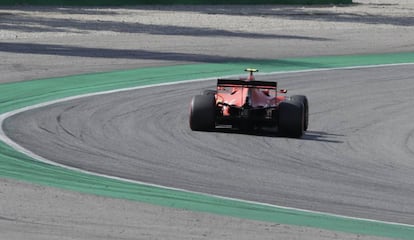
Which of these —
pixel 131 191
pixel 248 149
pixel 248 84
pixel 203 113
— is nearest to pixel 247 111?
pixel 248 84

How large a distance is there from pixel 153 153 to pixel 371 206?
11.3ft

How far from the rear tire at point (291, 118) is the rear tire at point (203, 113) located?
89cm

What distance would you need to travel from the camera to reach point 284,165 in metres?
14.2

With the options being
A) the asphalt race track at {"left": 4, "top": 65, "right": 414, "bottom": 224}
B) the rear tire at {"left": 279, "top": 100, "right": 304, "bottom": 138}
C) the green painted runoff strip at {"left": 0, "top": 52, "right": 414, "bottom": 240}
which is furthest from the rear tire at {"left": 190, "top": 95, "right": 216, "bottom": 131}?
the green painted runoff strip at {"left": 0, "top": 52, "right": 414, "bottom": 240}

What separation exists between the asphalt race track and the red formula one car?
0.17m

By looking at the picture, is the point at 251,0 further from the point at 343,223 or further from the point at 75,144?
the point at 343,223

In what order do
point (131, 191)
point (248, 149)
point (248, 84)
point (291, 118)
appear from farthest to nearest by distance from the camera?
point (248, 84)
point (291, 118)
point (248, 149)
point (131, 191)

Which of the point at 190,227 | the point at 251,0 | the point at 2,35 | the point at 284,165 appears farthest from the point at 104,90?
the point at 251,0

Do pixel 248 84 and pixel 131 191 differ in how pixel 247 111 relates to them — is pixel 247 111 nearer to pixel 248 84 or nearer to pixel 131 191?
pixel 248 84

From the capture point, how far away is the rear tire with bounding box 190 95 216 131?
16000mm

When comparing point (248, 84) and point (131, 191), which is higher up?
point (248, 84)

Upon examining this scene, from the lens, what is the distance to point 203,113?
16.0 m

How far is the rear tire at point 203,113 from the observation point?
16.0 meters

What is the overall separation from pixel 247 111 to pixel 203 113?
579 mm
